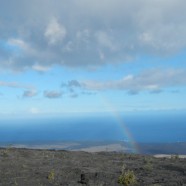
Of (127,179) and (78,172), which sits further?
(78,172)

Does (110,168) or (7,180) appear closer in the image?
(7,180)

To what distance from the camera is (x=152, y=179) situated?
1727 centimetres

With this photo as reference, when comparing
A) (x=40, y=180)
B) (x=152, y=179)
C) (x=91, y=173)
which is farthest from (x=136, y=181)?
(x=40, y=180)

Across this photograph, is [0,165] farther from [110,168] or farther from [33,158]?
[110,168]

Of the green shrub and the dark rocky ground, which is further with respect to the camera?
the dark rocky ground

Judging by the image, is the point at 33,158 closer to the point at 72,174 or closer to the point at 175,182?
the point at 72,174

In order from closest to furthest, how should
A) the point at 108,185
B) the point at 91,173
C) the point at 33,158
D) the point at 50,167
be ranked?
the point at 108,185 → the point at 91,173 → the point at 50,167 → the point at 33,158

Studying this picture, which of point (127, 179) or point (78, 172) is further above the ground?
point (78, 172)

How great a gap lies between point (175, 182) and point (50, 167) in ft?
23.1

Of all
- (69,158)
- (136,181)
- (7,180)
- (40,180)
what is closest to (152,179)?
(136,181)

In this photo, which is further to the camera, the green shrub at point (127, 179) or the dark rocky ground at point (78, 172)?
the dark rocky ground at point (78, 172)

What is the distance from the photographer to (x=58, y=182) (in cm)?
1675

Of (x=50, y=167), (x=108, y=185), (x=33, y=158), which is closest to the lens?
(x=108, y=185)

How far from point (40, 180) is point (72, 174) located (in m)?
1.94
